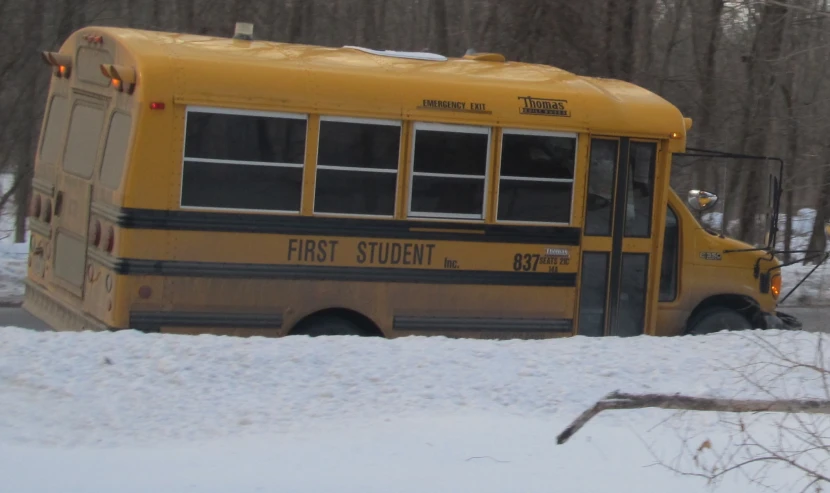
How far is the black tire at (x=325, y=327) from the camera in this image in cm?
759

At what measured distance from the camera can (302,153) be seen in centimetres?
731

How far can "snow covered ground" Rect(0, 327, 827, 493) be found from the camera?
15.5 feet

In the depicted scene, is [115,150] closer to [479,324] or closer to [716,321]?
[479,324]

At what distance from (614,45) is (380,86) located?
10.1 metres

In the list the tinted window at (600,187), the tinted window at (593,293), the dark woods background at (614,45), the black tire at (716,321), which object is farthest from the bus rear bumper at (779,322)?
the dark woods background at (614,45)

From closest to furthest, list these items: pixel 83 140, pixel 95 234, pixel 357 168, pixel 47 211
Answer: pixel 95 234
pixel 357 168
pixel 83 140
pixel 47 211

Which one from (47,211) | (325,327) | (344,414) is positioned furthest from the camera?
(47,211)

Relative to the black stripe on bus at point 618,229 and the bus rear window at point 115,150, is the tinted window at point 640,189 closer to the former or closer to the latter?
the black stripe on bus at point 618,229

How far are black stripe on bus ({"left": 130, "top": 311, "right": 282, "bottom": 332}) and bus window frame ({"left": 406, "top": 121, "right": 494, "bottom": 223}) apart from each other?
1312 millimetres

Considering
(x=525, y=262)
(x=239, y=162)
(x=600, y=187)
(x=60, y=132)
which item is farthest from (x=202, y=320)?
(x=600, y=187)

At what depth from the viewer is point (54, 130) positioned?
27.7 feet

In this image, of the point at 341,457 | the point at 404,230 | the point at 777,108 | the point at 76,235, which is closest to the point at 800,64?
the point at 777,108

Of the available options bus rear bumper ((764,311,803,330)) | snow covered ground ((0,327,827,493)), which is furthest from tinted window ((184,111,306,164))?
bus rear bumper ((764,311,803,330))

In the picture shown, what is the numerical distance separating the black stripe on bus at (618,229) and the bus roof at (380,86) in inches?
9.0
